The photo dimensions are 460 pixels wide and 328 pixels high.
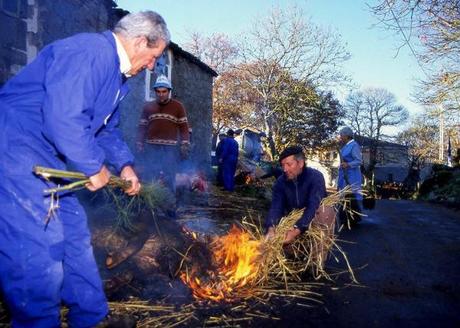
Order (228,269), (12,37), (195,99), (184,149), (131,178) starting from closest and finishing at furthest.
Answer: (131,178)
(228,269)
(12,37)
(184,149)
(195,99)

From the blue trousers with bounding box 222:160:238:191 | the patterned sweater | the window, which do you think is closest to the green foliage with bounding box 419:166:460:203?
the blue trousers with bounding box 222:160:238:191

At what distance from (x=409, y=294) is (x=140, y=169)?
190 inches

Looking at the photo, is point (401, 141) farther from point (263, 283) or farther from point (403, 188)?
point (263, 283)

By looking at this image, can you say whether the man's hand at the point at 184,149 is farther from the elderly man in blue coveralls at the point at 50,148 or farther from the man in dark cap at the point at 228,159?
the man in dark cap at the point at 228,159

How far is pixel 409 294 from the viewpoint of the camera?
454cm

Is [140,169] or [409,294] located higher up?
[140,169]

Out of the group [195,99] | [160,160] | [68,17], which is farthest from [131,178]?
[195,99]

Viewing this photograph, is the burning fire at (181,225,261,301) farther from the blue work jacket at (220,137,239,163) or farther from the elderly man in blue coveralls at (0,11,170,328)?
the blue work jacket at (220,137,239,163)

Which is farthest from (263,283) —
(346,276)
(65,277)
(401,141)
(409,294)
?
(401,141)

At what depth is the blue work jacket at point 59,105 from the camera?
2.32 m

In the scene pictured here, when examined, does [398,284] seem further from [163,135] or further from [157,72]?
[157,72]

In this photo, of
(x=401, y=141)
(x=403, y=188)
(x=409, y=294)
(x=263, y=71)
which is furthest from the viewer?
(x=401, y=141)

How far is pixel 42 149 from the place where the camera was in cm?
251

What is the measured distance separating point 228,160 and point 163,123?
6723 mm
